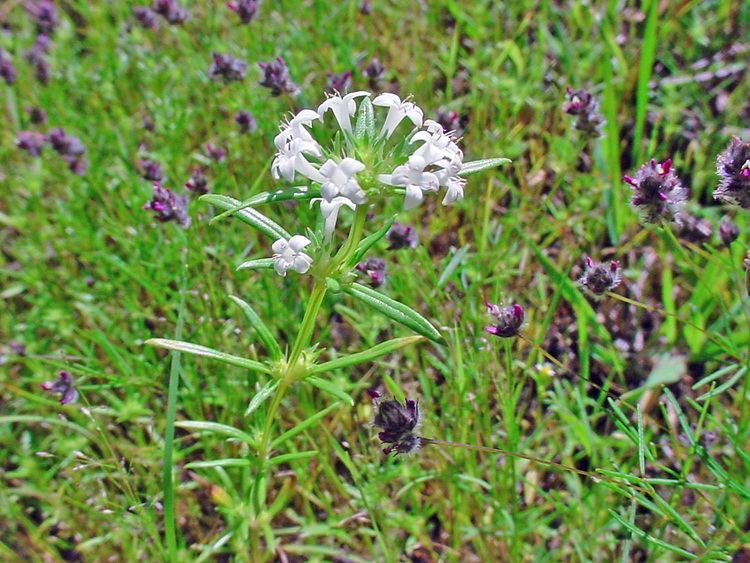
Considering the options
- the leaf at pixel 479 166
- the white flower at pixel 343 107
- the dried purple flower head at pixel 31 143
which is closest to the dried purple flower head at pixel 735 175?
the leaf at pixel 479 166

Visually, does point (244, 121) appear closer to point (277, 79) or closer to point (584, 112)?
point (277, 79)

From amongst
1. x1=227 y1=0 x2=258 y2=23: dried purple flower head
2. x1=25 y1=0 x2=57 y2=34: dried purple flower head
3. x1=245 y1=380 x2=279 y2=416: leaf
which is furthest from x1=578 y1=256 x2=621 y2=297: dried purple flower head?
x1=25 y1=0 x2=57 y2=34: dried purple flower head

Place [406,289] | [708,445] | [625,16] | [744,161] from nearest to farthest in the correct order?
→ 1. [744,161]
2. [708,445]
3. [406,289]
4. [625,16]

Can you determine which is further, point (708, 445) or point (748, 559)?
point (708, 445)

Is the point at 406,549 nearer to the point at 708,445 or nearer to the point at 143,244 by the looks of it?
the point at 708,445

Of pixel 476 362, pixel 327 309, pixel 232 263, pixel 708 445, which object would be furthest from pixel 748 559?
pixel 232 263

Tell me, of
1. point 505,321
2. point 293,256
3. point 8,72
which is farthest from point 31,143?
point 505,321

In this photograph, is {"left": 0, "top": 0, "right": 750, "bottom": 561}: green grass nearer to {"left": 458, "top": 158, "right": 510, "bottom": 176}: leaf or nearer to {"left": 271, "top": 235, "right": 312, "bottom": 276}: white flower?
{"left": 271, "top": 235, "right": 312, "bottom": 276}: white flower
